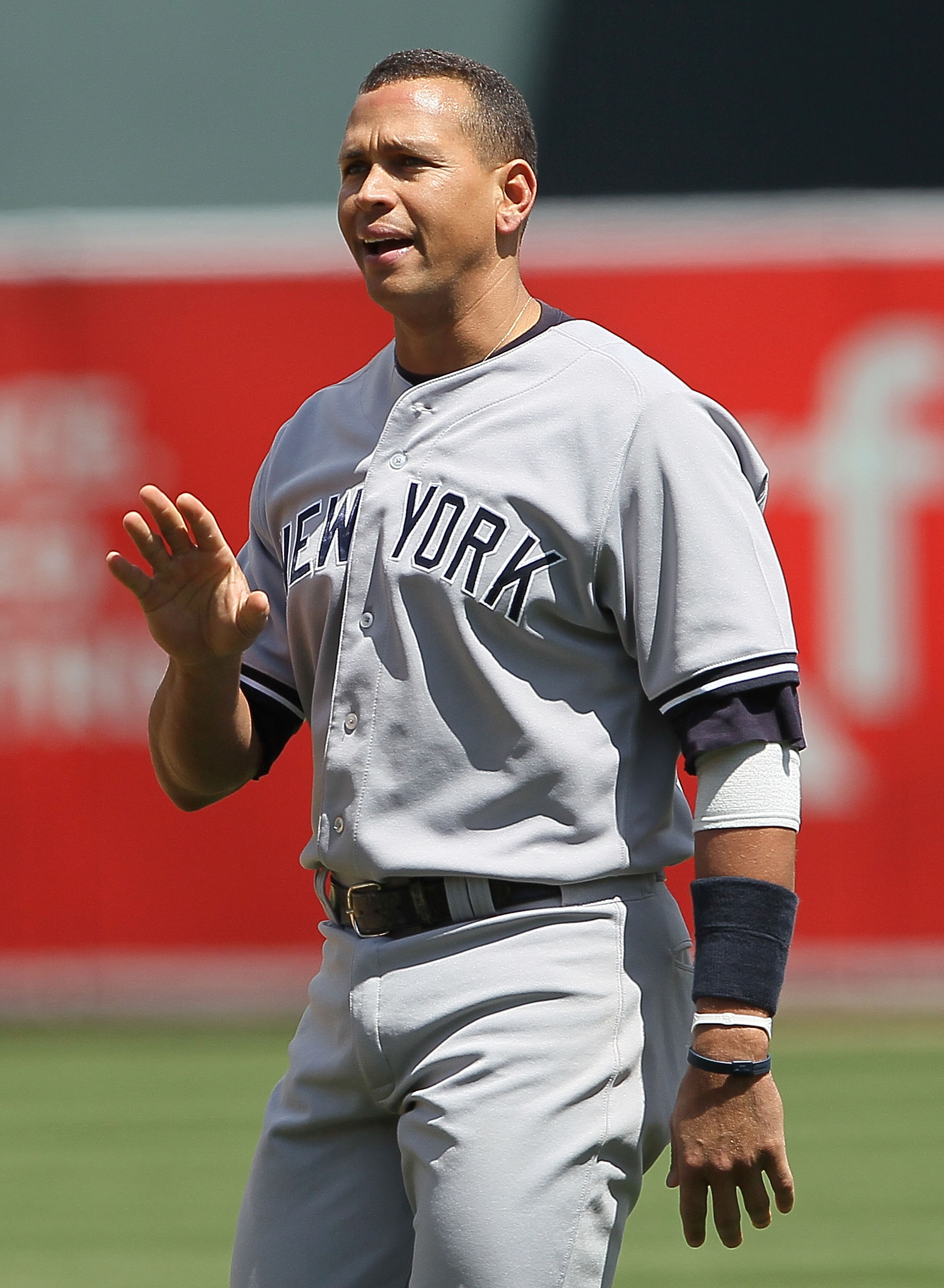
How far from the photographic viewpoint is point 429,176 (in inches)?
94.6

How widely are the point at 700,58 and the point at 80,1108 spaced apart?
5.39 m

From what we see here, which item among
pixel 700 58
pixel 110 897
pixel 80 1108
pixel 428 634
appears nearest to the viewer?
pixel 428 634

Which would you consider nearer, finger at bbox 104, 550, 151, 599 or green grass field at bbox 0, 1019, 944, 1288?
finger at bbox 104, 550, 151, 599

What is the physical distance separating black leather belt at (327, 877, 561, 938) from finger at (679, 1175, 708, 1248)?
36 centimetres

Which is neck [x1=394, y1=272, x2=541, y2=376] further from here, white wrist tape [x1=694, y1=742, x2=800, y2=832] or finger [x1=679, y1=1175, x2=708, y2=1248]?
finger [x1=679, y1=1175, x2=708, y2=1248]

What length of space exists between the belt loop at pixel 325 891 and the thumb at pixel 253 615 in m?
0.31

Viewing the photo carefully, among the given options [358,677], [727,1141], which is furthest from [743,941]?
[358,677]

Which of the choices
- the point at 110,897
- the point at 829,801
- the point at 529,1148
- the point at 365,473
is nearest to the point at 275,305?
the point at 110,897

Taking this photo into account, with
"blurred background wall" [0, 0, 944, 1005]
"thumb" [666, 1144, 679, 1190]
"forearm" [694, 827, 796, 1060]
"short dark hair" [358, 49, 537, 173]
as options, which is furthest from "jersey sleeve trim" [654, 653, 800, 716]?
"blurred background wall" [0, 0, 944, 1005]

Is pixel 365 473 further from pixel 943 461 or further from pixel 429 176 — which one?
pixel 943 461

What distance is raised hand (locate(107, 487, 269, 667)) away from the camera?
8.07ft

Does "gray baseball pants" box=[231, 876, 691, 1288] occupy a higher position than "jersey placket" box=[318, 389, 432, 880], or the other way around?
"jersey placket" box=[318, 389, 432, 880]

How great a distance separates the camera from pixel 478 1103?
2.19 m

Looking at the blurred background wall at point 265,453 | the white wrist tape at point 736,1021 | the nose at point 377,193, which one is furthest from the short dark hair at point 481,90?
the blurred background wall at point 265,453
